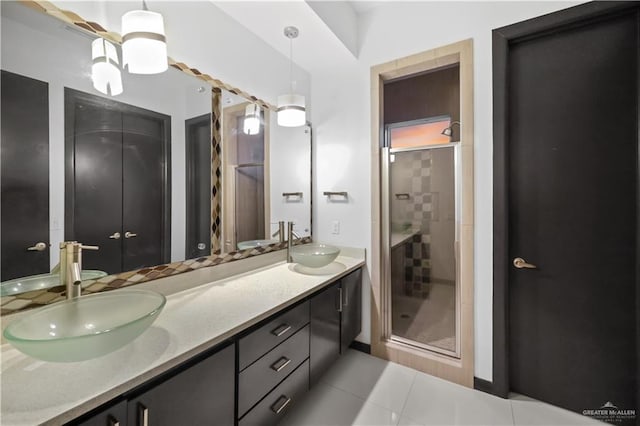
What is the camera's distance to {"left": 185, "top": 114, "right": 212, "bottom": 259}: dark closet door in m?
1.56

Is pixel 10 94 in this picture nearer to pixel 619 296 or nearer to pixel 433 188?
pixel 433 188

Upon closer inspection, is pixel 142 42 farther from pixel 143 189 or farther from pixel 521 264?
pixel 521 264

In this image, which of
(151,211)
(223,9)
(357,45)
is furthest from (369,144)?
(151,211)

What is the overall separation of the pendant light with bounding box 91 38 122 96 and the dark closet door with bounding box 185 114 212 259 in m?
0.37

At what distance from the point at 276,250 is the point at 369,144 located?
3.82ft

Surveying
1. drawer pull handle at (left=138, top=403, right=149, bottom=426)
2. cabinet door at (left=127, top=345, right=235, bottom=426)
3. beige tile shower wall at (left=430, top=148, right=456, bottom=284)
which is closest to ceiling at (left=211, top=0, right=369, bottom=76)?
beige tile shower wall at (left=430, top=148, right=456, bottom=284)

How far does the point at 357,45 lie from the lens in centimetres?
223

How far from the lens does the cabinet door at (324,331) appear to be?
164 centimetres

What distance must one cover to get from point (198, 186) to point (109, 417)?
1.14m

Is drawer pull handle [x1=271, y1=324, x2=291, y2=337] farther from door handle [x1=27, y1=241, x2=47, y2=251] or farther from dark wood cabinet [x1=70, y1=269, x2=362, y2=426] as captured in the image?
door handle [x1=27, y1=241, x2=47, y2=251]

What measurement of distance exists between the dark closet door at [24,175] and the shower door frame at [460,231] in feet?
6.27

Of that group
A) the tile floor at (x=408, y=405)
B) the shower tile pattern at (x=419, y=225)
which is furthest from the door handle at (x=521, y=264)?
the tile floor at (x=408, y=405)

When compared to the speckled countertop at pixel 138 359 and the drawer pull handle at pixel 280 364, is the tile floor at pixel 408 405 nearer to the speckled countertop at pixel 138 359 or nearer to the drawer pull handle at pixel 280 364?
the drawer pull handle at pixel 280 364

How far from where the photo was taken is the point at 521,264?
1749mm
